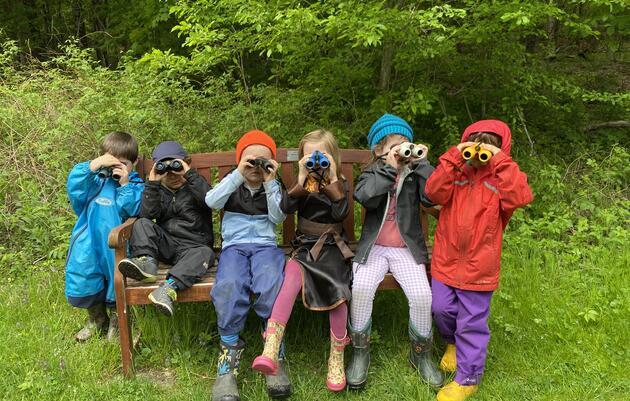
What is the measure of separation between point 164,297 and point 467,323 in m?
1.65

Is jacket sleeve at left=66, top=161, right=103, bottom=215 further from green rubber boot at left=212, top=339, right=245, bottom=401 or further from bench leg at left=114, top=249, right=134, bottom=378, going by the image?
green rubber boot at left=212, top=339, right=245, bottom=401

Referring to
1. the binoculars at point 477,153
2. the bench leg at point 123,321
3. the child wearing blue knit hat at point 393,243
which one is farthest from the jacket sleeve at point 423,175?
the bench leg at point 123,321

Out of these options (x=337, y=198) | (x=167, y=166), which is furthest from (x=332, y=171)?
(x=167, y=166)

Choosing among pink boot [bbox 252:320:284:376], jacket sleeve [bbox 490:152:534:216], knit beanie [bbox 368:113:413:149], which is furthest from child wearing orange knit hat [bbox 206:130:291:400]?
jacket sleeve [bbox 490:152:534:216]

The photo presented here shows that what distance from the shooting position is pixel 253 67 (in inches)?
291

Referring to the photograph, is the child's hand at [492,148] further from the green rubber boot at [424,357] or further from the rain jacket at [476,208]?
the green rubber boot at [424,357]

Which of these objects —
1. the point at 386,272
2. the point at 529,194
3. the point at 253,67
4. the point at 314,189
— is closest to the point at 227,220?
the point at 314,189

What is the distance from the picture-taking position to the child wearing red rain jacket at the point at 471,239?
2.75 m

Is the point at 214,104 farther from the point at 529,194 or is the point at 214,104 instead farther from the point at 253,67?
the point at 529,194

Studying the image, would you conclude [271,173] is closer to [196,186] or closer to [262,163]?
[262,163]

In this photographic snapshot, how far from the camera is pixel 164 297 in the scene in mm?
2750

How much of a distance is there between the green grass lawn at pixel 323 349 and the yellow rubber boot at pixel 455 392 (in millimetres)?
49

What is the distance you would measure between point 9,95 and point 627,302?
6.40 metres

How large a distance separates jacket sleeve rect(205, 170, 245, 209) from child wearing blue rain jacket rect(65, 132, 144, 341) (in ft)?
1.57
